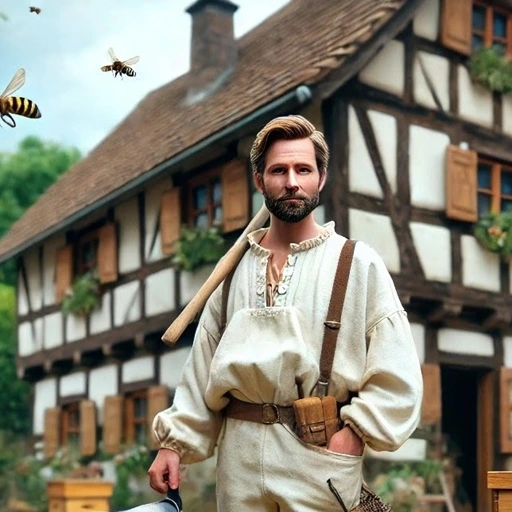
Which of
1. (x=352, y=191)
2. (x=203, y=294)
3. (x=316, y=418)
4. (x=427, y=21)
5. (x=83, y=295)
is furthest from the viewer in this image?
(x=83, y=295)

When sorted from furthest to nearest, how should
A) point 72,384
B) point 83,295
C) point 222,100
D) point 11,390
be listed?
point 11,390, point 72,384, point 83,295, point 222,100

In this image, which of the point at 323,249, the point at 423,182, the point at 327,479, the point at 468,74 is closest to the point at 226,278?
the point at 323,249

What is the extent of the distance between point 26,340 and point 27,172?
4851 millimetres

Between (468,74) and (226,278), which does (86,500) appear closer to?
(226,278)

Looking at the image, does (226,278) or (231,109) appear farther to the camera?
(231,109)

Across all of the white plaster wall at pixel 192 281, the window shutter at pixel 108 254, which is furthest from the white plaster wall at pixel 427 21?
the window shutter at pixel 108 254

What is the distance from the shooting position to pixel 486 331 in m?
9.68

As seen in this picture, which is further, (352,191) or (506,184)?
(506,184)

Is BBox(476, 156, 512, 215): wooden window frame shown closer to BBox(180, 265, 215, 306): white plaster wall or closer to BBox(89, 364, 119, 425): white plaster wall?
BBox(180, 265, 215, 306): white plaster wall

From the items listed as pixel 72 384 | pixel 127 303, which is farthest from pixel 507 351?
pixel 72 384

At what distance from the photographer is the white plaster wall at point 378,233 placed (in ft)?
27.4

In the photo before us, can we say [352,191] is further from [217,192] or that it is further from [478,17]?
[478,17]

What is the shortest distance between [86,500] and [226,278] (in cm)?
344

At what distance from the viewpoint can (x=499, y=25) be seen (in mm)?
9836
